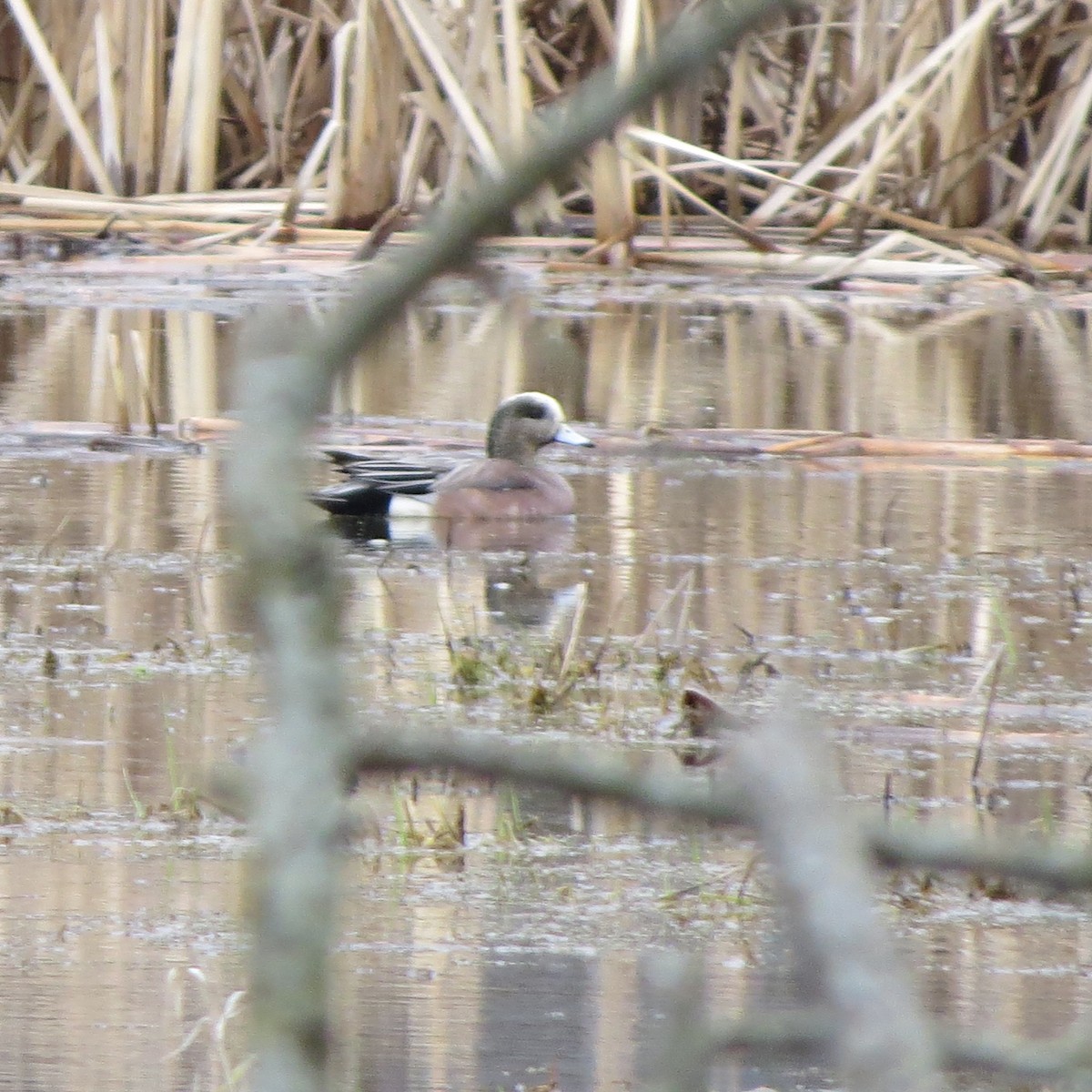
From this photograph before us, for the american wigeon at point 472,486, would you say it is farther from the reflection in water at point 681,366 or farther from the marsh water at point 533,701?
the reflection in water at point 681,366

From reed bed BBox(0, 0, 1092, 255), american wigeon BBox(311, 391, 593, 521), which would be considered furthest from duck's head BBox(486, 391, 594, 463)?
reed bed BBox(0, 0, 1092, 255)

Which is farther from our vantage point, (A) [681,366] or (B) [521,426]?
(A) [681,366]

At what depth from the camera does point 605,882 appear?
3.58 m

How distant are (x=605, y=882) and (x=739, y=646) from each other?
1726 millimetres

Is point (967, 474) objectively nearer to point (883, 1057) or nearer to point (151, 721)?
point (151, 721)

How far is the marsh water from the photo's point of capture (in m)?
2.95

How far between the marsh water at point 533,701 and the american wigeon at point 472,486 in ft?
0.49

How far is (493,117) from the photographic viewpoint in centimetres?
1193

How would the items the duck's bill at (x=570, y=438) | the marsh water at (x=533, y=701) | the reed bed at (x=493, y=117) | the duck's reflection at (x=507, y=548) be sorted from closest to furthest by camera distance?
the marsh water at (x=533, y=701)
the duck's reflection at (x=507, y=548)
the duck's bill at (x=570, y=438)
the reed bed at (x=493, y=117)

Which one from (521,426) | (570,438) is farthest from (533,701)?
(570,438)

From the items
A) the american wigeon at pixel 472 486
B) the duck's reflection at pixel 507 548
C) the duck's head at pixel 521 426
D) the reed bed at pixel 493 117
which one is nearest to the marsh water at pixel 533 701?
the duck's reflection at pixel 507 548

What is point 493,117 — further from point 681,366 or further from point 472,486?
point 472,486

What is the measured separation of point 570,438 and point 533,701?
10.2 feet

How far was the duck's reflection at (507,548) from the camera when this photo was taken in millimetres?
5980
